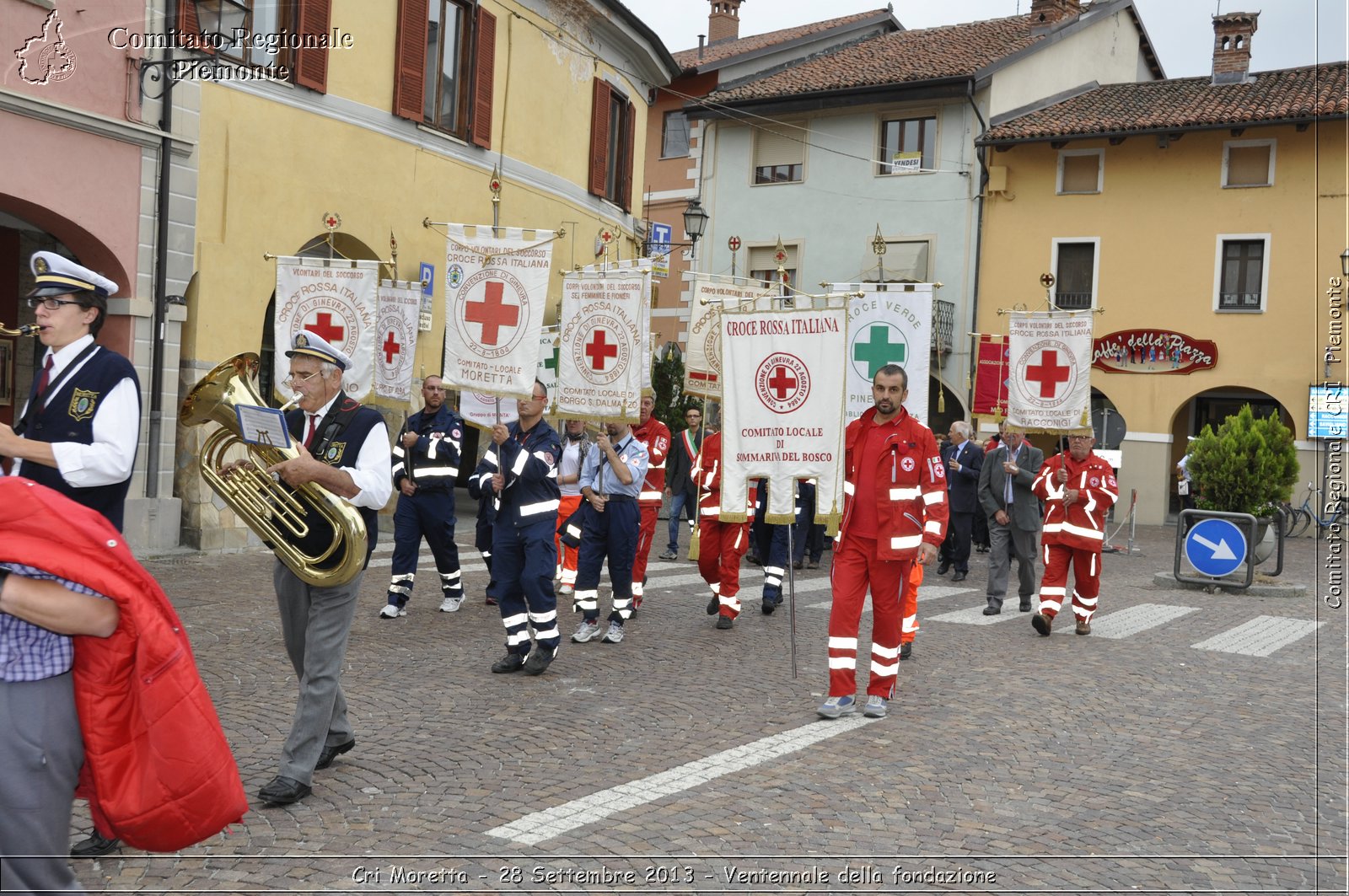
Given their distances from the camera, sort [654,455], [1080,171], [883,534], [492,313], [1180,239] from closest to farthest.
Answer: [883,534]
[492,313]
[654,455]
[1180,239]
[1080,171]

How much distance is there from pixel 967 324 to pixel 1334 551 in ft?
71.0

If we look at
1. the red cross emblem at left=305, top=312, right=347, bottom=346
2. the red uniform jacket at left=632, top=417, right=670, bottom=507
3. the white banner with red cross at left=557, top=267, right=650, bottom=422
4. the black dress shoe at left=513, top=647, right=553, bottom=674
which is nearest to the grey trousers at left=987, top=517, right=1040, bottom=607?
the red uniform jacket at left=632, top=417, right=670, bottom=507

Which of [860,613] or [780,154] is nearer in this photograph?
[860,613]

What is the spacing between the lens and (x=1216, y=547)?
14797mm

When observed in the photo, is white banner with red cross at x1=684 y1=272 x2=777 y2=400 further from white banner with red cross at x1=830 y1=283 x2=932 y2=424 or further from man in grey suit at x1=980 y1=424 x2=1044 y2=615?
man in grey suit at x1=980 y1=424 x2=1044 y2=615

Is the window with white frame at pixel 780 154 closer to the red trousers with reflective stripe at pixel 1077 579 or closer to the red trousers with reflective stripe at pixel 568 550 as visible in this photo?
the red trousers with reflective stripe at pixel 568 550

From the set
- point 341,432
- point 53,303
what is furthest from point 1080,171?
point 53,303

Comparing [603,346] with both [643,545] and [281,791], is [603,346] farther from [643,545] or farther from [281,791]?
[281,791]

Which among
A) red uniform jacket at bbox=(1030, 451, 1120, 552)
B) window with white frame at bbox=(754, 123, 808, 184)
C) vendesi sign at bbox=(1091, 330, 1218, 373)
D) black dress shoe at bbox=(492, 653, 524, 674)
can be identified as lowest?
black dress shoe at bbox=(492, 653, 524, 674)

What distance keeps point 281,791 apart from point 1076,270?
27.4m

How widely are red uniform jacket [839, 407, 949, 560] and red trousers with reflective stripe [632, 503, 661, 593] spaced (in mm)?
3787

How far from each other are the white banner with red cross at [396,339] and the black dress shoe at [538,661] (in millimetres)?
5819

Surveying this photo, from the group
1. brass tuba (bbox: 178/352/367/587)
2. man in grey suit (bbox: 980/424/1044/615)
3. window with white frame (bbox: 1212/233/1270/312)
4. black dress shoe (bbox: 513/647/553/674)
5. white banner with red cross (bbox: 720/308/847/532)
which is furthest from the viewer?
window with white frame (bbox: 1212/233/1270/312)

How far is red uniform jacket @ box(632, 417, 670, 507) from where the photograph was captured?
1133 centimetres
